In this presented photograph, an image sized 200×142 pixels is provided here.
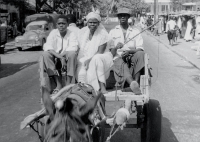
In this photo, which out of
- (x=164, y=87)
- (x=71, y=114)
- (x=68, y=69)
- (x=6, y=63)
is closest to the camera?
(x=71, y=114)

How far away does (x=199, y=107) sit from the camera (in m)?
7.92

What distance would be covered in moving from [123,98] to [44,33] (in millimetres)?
17820

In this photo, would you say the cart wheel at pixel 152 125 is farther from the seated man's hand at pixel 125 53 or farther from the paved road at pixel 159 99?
the seated man's hand at pixel 125 53

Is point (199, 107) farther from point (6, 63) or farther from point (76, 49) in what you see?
point (6, 63)

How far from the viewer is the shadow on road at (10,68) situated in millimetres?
12897

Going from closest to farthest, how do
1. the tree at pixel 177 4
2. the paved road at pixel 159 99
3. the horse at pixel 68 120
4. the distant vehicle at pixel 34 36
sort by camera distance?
1. the horse at pixel 68 120
2. the paved road at pixel 159 99
3. the distant vehicle at pixel 34 36
4. the tree at pixel 177 4

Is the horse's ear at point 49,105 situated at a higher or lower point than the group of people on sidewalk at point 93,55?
lower

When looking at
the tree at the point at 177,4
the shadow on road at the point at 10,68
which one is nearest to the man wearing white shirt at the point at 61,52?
the shadow on road at the point at 10,68

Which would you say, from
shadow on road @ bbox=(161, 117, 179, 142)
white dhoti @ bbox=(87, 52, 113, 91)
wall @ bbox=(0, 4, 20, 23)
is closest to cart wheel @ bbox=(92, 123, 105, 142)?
white dhoti @ bbox=(87, 52, 113, 91)

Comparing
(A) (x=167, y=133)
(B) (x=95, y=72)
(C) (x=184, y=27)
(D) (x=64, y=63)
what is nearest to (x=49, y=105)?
(B) (x=95, y=72)

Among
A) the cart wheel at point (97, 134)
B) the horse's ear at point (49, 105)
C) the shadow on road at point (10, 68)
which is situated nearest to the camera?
the horse's ear at point (49, 105)

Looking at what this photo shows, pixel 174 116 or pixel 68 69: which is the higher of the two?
pixel 68 69

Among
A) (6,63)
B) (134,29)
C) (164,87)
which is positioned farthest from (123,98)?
(6,63)

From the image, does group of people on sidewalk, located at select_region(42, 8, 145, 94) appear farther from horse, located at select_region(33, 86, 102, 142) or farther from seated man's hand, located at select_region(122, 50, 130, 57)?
horse, located at select_region(33, 86, 102, 142)
